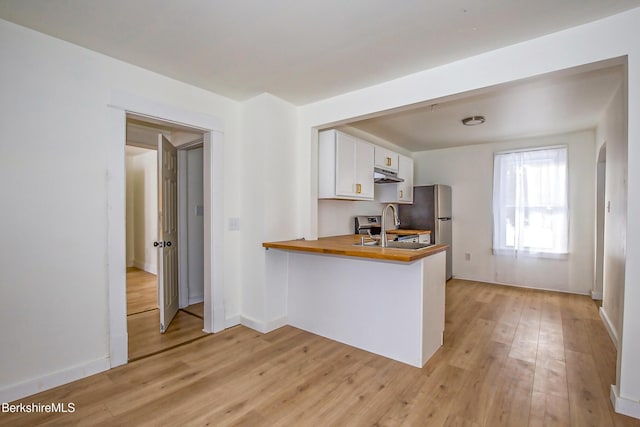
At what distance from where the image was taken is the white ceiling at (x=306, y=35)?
169 cm

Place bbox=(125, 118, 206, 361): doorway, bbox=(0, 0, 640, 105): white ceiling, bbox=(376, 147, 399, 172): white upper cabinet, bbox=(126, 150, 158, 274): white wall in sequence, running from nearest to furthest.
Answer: bbox=(0, 0, 640, 105): white ceiling
bbox=(125, 118, 206, 361): doorway
bbox=(376, 147, 399, 172): white upper cabinet
bbox=(126, 150, 158, 274): white wall

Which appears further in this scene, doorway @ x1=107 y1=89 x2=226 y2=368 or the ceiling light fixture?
the ceiling light fixture

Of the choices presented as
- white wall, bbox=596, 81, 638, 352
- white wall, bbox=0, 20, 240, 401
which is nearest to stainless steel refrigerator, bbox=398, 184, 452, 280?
white wall, bbox=596, 81, 638, 352

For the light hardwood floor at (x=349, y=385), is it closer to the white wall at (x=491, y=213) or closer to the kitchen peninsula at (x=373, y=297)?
the kitchen peninsula at (x=373, y=297)

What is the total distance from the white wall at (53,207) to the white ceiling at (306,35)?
0.22 meters

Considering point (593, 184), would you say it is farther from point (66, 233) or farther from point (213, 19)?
point (66, 233)

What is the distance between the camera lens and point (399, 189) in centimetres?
479

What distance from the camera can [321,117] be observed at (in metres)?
3.15

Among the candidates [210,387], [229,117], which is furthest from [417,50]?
[210,387]

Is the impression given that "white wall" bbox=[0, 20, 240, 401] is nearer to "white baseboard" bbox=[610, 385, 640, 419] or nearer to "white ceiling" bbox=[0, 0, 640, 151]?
"white ceiling" bbox=[0, 0, 640, 151]

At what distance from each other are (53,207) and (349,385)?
2.37m

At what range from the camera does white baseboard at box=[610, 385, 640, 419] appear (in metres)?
1.74

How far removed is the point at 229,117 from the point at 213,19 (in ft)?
4.49

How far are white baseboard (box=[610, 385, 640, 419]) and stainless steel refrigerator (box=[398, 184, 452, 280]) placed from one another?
10.3 ft
